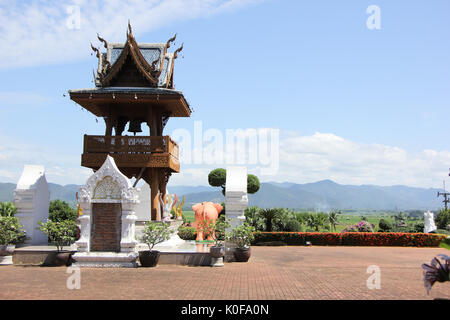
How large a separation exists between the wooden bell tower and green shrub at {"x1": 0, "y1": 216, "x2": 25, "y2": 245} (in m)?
4.40

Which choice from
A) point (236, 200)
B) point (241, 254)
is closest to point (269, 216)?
point (236, 200)

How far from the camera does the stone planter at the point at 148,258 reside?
52.7ft

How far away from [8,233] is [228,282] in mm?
9945

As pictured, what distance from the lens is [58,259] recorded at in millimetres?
16484

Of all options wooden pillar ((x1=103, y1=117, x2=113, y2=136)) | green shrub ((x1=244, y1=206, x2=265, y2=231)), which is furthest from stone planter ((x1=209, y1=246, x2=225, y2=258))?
green shrub ((x1=244, y1=206, x2=265, y2=231))

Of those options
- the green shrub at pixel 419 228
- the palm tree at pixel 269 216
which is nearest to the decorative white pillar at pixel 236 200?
the palm tree at pixel 269 216

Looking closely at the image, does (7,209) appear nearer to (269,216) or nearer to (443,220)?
(269,216)

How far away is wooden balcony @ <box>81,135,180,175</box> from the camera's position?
21.1 metres

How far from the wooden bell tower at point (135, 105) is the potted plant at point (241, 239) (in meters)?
5.28

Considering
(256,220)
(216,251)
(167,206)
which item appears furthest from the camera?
(256,220)

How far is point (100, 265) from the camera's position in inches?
632

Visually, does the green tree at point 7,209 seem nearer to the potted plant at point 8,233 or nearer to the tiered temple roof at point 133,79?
the potted plant at point 8,233
